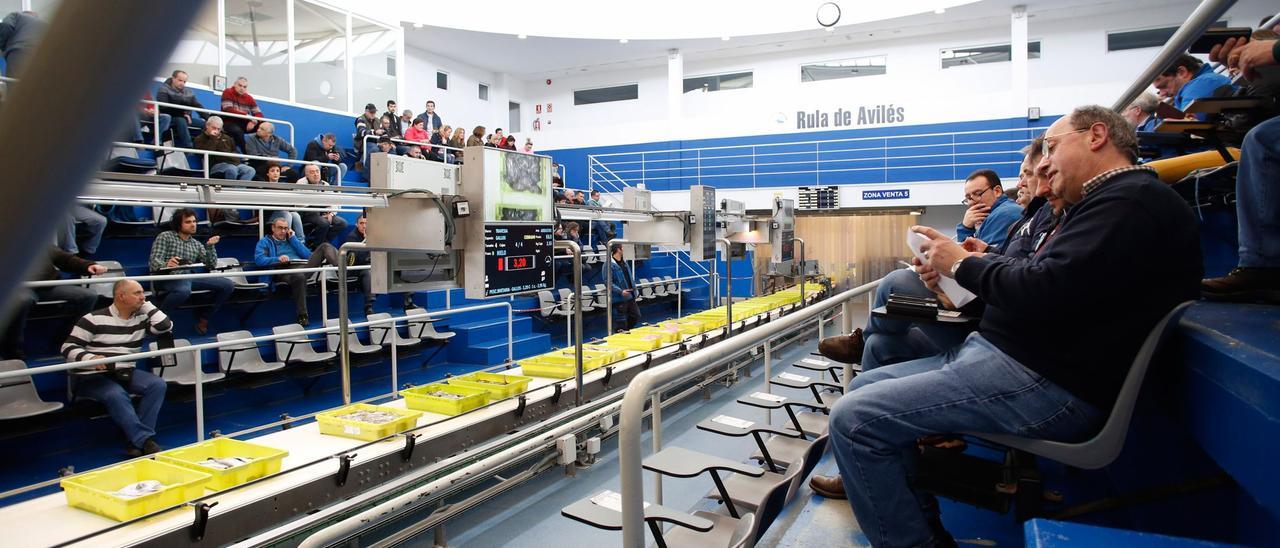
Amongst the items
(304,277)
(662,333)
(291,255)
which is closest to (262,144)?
(291,255)

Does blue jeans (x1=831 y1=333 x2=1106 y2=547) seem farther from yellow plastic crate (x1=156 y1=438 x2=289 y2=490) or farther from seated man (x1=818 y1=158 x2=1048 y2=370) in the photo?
yellow plastic crate (x1=156 y1=438 x2=289 y2=490)

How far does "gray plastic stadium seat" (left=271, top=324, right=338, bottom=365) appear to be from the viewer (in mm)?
6161

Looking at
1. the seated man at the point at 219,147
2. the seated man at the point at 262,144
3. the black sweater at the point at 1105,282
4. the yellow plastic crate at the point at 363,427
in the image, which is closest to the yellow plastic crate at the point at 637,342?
the yellow plastic crate at the point at 363,427

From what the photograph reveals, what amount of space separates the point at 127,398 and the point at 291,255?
2.89 metres

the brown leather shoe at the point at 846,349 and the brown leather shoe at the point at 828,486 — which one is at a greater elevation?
the brown leather shoe at the point at 846,349

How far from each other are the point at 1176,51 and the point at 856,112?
1335cm

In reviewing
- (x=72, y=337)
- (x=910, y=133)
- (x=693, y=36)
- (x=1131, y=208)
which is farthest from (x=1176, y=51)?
(x=693, y=36)

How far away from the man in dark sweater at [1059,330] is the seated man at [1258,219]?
46cm

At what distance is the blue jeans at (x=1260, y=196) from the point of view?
1.96 meters

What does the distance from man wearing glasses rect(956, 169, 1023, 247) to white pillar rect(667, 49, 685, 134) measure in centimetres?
1258

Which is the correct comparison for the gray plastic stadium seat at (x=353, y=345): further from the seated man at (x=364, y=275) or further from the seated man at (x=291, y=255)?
the seated man at (x=364, y=275)

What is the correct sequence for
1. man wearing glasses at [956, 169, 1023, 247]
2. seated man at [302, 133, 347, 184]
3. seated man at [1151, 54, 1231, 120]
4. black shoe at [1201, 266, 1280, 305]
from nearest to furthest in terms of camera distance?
black shoe at [1201, 266, 1280, 305] → seated man at [1151, 54, 1231, 120] → man wearing glasses at [956, 169, 1023, 247] → seated man at [302, 133, 347, 184]

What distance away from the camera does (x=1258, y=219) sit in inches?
79.7

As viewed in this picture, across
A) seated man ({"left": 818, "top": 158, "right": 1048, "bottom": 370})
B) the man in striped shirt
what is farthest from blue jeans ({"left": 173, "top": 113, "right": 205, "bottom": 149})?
seated man ({"left": 818, "top": 158, "right": 1048, "bottom": 370})
